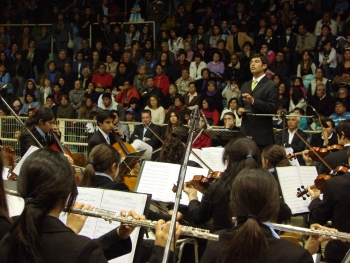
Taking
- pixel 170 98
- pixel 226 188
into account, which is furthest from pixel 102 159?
pixel 170 98

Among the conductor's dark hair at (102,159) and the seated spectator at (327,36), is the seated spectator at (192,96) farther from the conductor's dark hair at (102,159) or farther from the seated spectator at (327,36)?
the conductor's dark hair at (102,159)

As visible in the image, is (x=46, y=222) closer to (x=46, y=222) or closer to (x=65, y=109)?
(x=46, y=222)

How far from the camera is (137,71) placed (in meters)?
13.1

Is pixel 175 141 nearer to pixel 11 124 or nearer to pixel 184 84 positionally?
pixel 11 124

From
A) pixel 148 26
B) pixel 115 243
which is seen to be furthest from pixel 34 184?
pixel 148 26

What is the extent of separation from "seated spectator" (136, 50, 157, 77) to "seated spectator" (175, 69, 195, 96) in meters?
0.90

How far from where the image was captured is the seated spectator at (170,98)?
460 inches

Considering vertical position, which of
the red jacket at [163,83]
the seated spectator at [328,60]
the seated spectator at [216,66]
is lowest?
the red jacket at [163,83]

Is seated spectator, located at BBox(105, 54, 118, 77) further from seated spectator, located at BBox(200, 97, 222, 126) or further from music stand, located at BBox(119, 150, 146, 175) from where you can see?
music stand, located at BBox(119, 150, 146, 175)

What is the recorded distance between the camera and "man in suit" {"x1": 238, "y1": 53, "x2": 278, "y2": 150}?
641 centimetres

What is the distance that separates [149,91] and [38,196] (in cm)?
971

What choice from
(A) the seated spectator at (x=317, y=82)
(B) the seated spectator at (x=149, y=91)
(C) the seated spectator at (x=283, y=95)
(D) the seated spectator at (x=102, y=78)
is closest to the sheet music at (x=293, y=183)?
(C) the seated spectator at (x=283, y=95)

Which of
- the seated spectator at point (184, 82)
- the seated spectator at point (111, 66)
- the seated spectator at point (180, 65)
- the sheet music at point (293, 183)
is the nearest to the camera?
the sheet music at point (293, 183)

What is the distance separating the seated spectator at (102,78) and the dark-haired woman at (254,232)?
1047 centimetres
